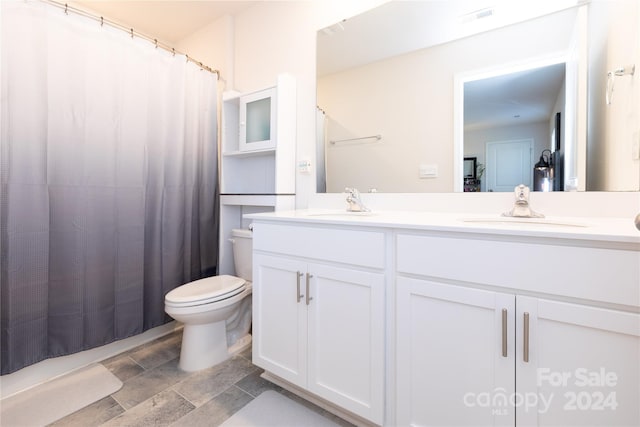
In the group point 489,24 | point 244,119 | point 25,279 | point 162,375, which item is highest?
point 489,24

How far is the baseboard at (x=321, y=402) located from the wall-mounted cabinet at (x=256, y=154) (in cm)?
87

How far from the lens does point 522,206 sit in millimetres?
1195

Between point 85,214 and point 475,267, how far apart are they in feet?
6.13

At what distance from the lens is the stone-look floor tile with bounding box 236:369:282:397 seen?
1424 millimetres

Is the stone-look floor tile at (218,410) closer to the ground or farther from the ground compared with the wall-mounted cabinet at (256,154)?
closer to the ground

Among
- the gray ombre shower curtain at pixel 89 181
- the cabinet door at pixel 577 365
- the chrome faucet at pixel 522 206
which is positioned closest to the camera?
the cabinet door at pixel 577 365

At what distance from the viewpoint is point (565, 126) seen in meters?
1.22

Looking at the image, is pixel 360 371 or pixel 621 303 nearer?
pixel 621 303

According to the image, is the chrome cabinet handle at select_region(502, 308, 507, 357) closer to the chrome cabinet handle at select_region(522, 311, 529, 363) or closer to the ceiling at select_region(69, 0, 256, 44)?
the chrome cabinet handle at select_region(522, 311, 529, 363)

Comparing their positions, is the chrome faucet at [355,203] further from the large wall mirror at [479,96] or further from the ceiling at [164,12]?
the ceiling at [164,12]

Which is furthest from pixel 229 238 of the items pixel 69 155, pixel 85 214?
pixel 69 155

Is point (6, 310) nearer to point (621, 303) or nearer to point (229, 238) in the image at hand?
point (229, 238)

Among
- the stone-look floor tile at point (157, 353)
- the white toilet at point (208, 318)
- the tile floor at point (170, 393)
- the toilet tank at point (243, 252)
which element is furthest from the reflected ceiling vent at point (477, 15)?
the stone-look floor tile at point (157, 353)

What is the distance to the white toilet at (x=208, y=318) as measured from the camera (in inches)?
59.5
